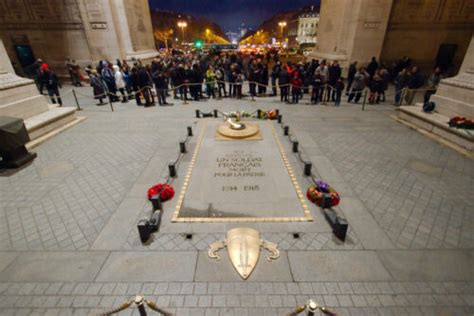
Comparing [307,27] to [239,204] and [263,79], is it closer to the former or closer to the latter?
[263,79]

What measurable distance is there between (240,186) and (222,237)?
1592 millimetres

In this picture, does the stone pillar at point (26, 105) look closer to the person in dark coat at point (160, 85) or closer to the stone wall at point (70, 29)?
the person in dark coat at point (160, 85)

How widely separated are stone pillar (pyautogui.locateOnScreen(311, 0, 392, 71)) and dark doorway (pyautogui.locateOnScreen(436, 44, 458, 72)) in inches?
229

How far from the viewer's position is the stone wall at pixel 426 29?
57.5 ft

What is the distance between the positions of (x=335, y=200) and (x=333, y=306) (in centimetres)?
230

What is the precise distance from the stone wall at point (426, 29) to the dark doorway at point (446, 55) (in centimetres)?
24

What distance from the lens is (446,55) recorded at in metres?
19.0

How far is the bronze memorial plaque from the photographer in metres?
4.77

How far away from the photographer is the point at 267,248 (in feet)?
13.1

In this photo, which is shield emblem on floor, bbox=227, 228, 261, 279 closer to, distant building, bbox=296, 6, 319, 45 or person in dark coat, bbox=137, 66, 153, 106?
person in dark coat, bbox=137, 66, 153, 106

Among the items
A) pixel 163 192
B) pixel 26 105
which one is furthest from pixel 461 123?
pixel 26 105

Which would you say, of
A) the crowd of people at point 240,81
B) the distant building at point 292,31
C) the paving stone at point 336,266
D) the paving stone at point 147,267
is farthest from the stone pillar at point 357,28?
the distant building at point 292,31

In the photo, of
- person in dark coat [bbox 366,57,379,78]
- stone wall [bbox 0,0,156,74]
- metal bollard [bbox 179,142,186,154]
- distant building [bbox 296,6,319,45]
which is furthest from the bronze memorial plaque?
distant building [bbox 296,6,319,45]

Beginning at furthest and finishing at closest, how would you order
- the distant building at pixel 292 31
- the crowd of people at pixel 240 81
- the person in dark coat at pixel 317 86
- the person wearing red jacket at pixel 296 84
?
the distant building at pixel 292 31 → the person wearing red jacket at pixel 296 84 → the person in dark coat at pixel 317 86 → the crowd of people at pixel 240 81
